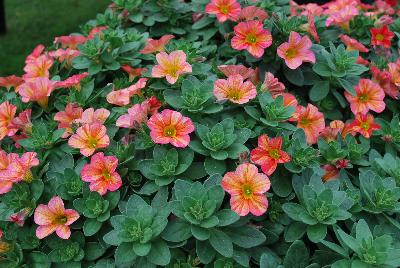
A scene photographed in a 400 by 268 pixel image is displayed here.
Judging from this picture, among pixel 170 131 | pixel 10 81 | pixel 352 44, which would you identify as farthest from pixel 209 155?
pixel 10 81

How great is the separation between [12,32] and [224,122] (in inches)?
155

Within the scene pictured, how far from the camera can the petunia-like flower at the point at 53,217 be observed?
57.6 inches

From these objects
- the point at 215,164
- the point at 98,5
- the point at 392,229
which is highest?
the point at 215,164

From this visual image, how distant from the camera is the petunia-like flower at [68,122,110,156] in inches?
62.1

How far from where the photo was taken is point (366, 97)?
6.34 ft

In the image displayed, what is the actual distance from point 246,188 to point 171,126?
0.31m

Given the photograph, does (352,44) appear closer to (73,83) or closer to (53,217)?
(73,83)

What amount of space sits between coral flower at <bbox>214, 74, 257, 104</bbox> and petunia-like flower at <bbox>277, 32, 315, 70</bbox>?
24 cm

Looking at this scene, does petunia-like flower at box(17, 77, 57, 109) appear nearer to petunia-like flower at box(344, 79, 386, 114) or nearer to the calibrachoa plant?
the calibrachoa plant

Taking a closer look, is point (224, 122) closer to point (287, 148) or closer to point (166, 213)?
point (287, 148)

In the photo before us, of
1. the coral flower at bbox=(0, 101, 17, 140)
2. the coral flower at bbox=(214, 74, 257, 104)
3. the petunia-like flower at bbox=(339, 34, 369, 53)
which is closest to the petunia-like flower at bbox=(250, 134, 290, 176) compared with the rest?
the coral flower at bbox=(214, 74, 257, 104)

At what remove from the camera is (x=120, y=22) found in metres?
2.47

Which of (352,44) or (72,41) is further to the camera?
(72,41)

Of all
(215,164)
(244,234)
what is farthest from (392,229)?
(215,164)
